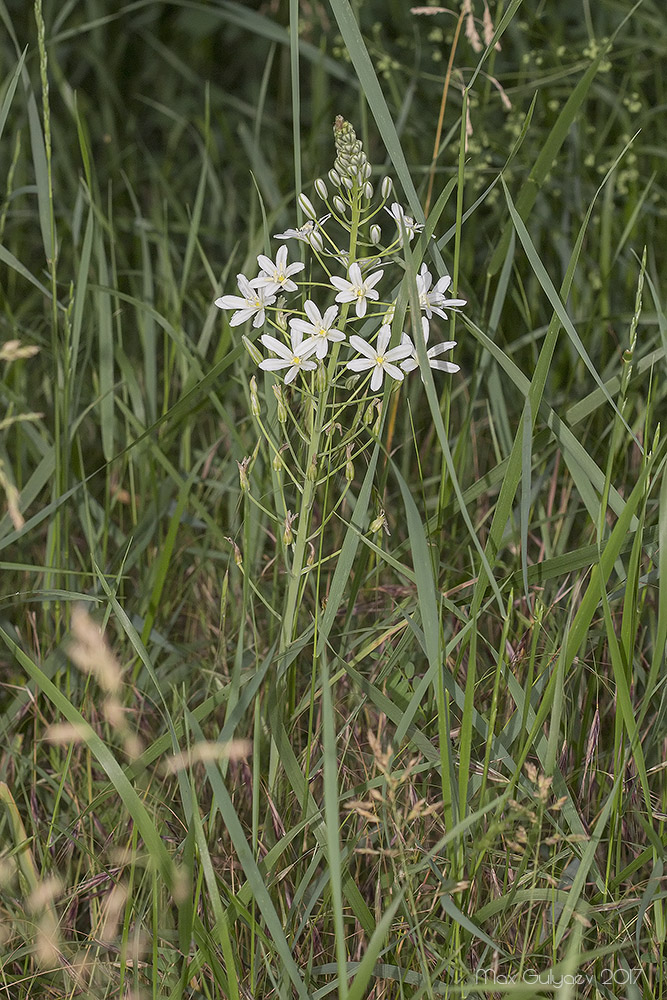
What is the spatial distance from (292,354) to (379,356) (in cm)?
10

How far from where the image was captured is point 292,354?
1.01 metres

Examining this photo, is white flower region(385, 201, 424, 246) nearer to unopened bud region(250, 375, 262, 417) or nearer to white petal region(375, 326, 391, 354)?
white petal region(375, 326, 391, 354)

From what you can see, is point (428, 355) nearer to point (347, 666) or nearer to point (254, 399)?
point (254, 399)

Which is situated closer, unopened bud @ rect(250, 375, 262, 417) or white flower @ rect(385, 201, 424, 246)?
white flower @ rect(385, 201, 424, 246)

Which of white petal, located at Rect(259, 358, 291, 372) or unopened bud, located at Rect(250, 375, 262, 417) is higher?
white petal, located at Rect(259, 358, 291, 372)

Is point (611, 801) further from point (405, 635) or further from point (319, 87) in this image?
point (319, 87)

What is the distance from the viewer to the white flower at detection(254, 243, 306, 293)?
1.04 metres

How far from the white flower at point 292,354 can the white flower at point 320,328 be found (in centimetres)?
1

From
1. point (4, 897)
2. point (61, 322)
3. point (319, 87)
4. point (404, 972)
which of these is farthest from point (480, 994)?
point (319, 87)

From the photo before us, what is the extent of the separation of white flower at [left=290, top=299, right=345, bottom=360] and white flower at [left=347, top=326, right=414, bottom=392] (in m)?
0.02

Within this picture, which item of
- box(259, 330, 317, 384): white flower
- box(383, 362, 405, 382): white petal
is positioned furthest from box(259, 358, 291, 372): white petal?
box(383, 362, 405, 382): white petal

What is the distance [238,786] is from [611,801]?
0.50 metres

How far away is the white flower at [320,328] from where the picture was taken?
96cm

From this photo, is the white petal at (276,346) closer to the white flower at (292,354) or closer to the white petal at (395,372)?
the white flower at (292,354)
